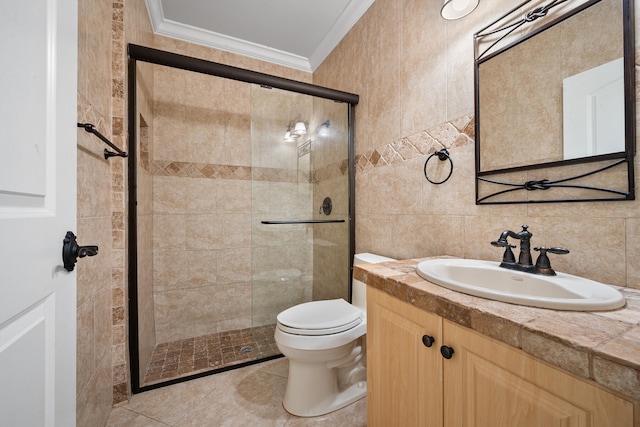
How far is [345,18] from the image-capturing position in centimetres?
201

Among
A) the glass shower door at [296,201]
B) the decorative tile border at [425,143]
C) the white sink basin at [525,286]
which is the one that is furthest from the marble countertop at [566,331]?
the glass shower door at [296,201]

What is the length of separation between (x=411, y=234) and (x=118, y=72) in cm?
183

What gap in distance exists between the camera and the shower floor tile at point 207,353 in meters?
1.67

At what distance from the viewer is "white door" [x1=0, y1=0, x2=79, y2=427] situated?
1.33 ft

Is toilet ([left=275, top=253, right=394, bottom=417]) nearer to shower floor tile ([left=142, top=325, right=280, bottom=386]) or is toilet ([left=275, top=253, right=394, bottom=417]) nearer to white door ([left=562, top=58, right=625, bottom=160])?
A: shower floor tile ([left=142, top=325, right=280, bottom=386])

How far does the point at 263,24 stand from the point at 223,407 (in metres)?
2.75

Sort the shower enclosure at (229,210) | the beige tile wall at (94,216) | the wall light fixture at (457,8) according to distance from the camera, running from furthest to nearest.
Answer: the shower enclosure at (229,210), the wall light fixture at (457,8), the beige tile wall at (94,216)

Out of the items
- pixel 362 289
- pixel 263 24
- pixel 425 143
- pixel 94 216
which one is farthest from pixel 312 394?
pixel 263 24

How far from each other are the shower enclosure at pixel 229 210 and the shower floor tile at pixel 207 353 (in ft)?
0.04

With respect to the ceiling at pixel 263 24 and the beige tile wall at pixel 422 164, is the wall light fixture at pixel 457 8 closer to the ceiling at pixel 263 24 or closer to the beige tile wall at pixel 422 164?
the beige tile wall at pixel 422 164

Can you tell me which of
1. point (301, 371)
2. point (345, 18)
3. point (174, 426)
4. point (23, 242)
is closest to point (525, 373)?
point (23, 242)

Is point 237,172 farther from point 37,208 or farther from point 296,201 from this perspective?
point 37,208

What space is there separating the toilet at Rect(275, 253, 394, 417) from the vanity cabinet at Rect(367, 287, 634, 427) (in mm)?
358

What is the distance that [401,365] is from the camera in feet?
2.71
